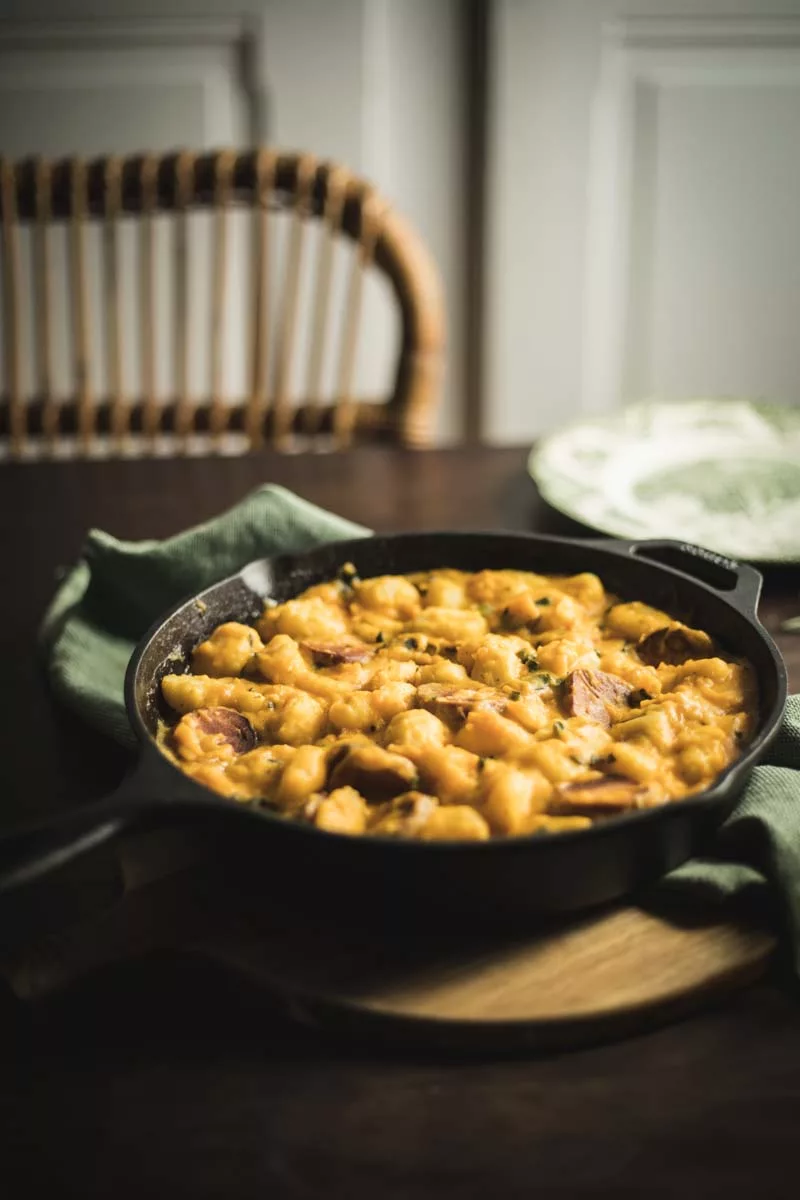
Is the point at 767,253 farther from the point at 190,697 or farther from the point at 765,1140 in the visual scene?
the point at 765,1140

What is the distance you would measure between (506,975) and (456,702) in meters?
0.30

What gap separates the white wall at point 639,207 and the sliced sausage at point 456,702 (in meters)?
2.85

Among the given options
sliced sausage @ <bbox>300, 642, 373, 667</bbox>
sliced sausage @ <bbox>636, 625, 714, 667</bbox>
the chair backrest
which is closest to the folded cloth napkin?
sliced sausage @ <bbox>636, 625, 714, 667</bbox>

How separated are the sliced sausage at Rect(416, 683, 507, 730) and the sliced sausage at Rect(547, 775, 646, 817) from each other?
0.53 feet

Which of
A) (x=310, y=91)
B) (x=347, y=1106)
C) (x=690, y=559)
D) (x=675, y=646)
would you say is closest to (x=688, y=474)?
(x=690, y=559)

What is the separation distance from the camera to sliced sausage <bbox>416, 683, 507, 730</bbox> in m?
1.24

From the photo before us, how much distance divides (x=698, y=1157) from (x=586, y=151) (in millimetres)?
3408

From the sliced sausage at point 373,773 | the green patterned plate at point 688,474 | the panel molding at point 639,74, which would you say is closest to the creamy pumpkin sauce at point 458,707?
the sliced sausage at point 373,773

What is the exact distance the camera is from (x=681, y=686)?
1300mm

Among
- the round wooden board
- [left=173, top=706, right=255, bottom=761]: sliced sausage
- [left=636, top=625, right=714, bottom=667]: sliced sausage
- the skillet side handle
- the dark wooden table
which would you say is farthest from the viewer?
the skillet side handle

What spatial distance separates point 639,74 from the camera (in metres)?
3.76

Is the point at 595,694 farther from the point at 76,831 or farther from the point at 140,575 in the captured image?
the point at 140,575

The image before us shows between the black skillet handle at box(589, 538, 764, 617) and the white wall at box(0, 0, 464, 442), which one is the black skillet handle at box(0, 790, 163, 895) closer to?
the black skillet handle at box(589, 538, 764, 617)

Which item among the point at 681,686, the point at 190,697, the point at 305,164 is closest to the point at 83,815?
the point at 190,697
